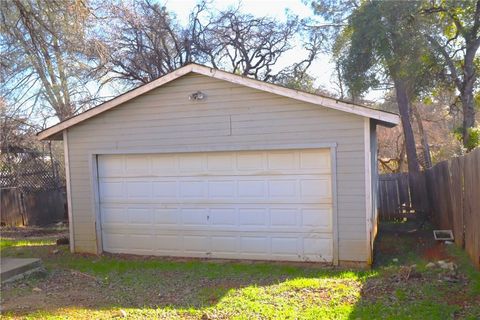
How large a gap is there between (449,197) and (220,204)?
475 cm

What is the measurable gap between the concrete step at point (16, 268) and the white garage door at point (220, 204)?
6.22 ft

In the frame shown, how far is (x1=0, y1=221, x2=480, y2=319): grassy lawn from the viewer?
17.2 feet

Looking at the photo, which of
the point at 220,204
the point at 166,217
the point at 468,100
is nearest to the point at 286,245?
the point at 220,204

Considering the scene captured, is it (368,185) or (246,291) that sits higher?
(368,185)

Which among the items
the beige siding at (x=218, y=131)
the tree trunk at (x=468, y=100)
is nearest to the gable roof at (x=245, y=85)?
the beige siding at (x=218, y=131)

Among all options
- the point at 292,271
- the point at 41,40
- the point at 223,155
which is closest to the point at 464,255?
the point at 292,271

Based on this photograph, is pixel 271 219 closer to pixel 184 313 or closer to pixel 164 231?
pixel 164 231

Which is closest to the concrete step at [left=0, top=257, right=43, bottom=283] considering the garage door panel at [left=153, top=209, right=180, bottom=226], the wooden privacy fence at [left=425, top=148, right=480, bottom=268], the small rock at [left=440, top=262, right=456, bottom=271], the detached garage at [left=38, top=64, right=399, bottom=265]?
the detached garage at [left=38, top=64, right=399, bottom=265]

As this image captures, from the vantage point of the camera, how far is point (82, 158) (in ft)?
30.1

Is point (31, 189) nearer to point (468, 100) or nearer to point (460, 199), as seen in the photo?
point (460, 199)

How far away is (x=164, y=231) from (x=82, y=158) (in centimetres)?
237

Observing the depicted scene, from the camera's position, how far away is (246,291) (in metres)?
6.16

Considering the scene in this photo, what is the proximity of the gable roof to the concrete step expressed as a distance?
294 centimetres

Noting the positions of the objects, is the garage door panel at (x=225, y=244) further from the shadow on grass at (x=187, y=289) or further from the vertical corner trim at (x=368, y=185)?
the vertical corner trim at (x=368, y=185)
